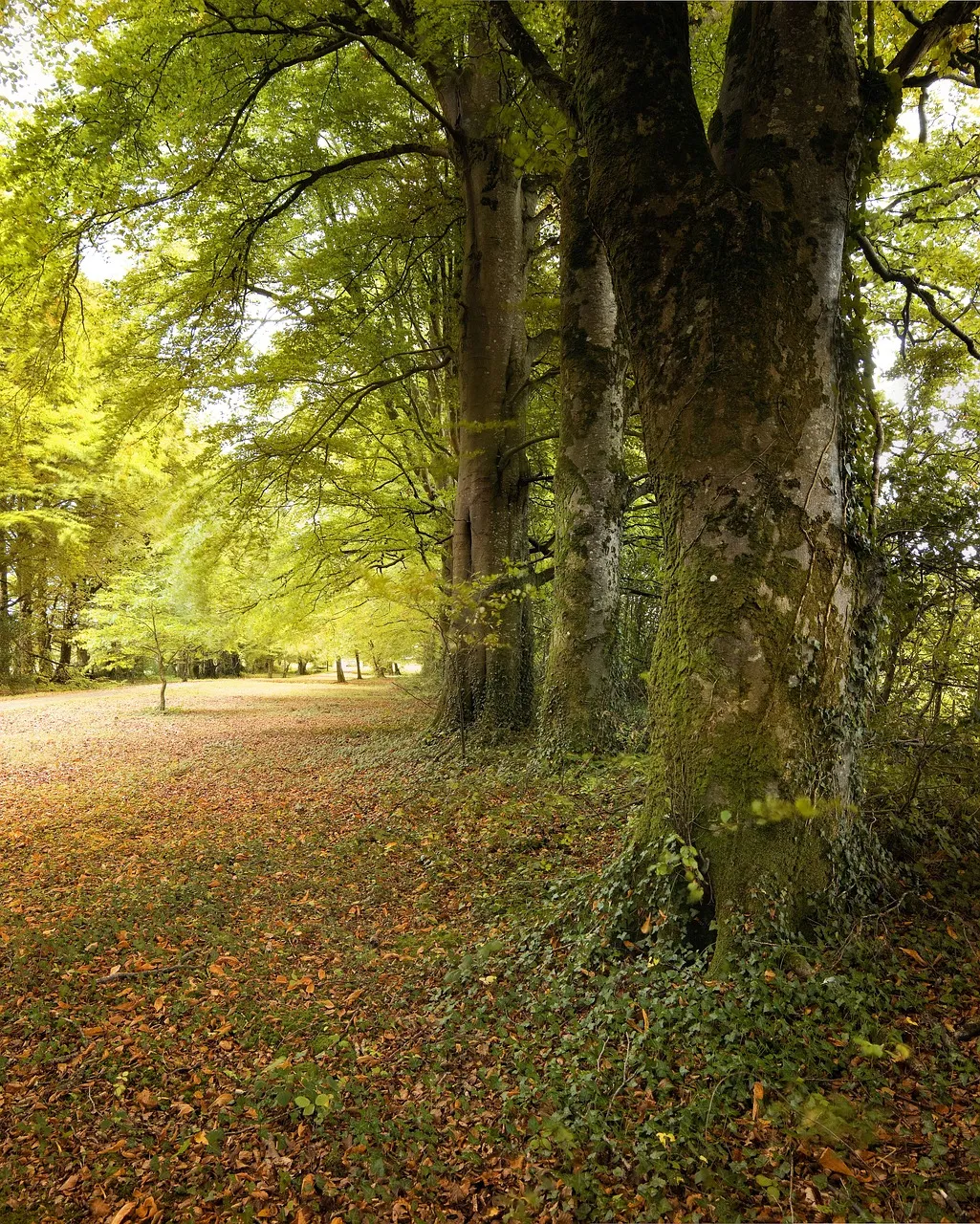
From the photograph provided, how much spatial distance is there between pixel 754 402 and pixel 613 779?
4127mm

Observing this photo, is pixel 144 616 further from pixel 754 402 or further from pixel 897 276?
pixel 897 276

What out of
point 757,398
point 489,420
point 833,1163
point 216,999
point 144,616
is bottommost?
point 216,999

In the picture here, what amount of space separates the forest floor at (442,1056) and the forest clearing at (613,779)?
2 centimetres

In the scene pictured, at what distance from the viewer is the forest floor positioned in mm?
2336

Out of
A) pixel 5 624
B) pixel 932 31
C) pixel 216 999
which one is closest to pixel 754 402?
pixel 932 31

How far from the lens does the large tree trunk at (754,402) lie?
3.09m

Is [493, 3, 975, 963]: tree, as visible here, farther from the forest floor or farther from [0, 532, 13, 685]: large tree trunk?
[0, 532, 13, 685]: large tree trunk

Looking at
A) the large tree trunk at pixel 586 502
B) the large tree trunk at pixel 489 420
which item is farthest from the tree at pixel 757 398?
the large tree trunk at pixel 489 420

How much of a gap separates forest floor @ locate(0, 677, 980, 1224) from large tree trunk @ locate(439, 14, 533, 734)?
2841 millimetres

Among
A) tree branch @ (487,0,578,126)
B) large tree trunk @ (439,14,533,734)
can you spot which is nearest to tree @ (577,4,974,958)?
tree branch @ (487,0,578,126)

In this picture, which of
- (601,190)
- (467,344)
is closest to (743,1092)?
(601,190)

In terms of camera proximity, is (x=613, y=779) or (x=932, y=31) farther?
(x=613, y=779)

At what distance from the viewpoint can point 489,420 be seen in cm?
855

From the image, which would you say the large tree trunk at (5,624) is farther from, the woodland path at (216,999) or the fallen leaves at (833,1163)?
the fallen leaves at (833,1163)
